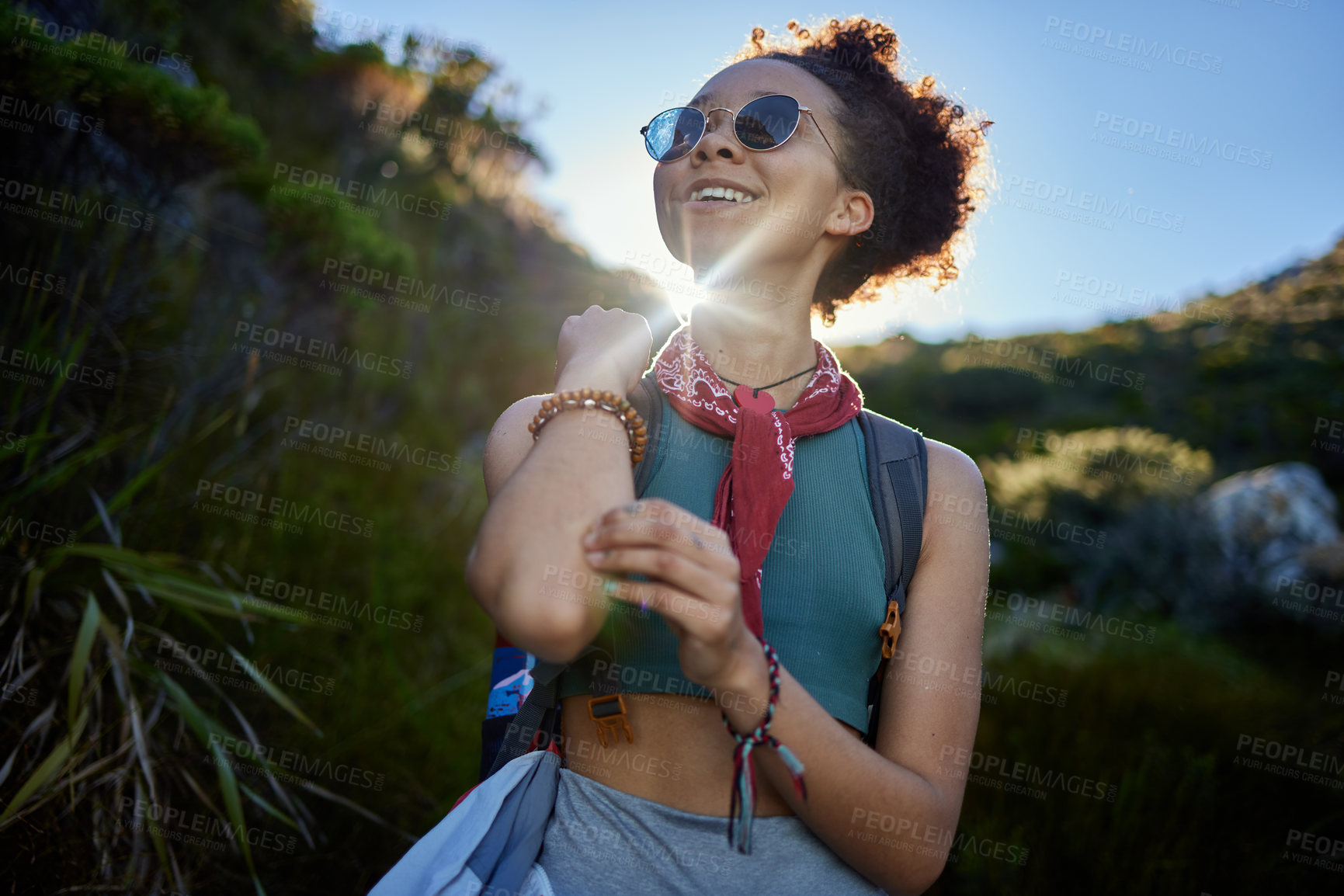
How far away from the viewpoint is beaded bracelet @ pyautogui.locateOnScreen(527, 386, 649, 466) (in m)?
1.41

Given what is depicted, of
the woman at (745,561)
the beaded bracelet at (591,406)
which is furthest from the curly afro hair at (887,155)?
the beaded bracelet at (591,406)

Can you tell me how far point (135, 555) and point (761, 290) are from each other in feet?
8.46

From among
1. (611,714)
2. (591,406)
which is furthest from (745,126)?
(611,714)

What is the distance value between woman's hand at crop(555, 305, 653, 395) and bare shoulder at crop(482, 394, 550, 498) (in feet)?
0.33

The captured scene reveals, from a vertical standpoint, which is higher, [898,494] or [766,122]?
[766,122]

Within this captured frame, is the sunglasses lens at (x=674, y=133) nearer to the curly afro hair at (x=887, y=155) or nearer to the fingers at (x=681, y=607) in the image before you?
the curly afro hair at (x=887, y=155)

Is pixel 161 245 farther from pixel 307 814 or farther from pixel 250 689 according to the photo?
pixel 307 814

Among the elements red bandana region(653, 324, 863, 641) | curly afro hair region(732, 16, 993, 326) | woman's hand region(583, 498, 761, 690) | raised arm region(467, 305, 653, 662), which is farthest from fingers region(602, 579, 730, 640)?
curly afro hair region(732, 16, 993, 326)

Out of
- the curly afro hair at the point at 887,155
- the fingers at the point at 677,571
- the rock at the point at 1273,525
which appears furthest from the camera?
the rock at the point at 1273,525

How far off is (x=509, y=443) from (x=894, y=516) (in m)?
0.87

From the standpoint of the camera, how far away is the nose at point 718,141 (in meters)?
1.79

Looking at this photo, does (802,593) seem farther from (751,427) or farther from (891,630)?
(751,427)

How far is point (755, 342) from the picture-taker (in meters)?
1.93

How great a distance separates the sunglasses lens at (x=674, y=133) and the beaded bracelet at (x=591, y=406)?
0.78 metres
